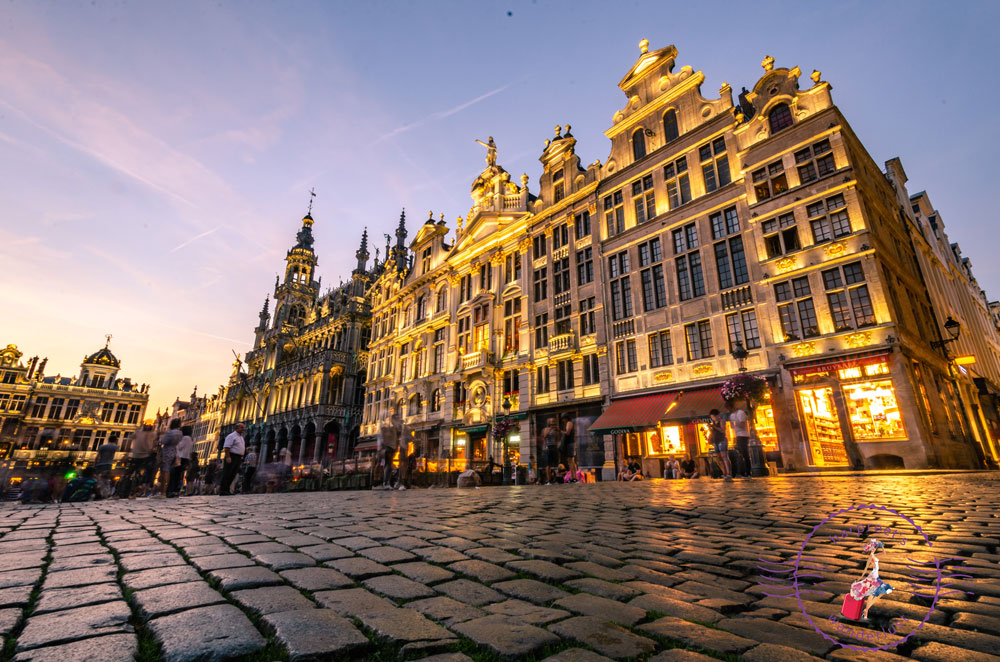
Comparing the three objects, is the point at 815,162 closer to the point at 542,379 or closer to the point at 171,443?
the point at 542,379

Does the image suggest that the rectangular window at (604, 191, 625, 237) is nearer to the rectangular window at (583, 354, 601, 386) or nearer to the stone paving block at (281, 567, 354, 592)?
the rectangular window at (583, 354, 601, 386)

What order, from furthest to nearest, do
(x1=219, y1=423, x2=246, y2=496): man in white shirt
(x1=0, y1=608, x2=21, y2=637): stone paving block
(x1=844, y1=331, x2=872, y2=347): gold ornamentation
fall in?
(x1=844, y1=331, x2=872, y2=347): gold ornamentation < (x1=219, y1=423, x2=246, y2=496): man in white shirt < (x1=0, y1=608, x2=21, y2=637): stone paving block

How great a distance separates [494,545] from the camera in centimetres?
386

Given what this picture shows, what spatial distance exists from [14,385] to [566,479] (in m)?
77.1

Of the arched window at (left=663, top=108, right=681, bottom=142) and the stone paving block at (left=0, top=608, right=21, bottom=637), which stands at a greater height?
the arched window at (left=663, top=108, right=681, bottom=142)

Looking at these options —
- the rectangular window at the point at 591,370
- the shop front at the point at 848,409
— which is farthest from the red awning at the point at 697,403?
the rectangular window at the point at 591,370

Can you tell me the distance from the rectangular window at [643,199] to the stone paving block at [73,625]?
24226 millimetres

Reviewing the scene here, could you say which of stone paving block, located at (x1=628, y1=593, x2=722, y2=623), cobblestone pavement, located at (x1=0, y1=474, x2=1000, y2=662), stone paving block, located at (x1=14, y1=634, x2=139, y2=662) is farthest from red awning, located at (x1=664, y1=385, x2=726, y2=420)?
stone paving block, located at (x1=14, y1=634, x2=139, y2=662)

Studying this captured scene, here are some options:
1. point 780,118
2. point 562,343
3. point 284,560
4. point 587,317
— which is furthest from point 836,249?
point 284,560

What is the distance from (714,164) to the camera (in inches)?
853

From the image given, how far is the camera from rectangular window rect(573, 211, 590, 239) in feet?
85.9

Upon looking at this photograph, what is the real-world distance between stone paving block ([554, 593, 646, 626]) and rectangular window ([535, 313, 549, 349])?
76.6ft

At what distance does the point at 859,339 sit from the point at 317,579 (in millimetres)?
19025

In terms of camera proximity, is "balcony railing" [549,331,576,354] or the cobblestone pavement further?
"balcony railing" [549,331,576,354]
